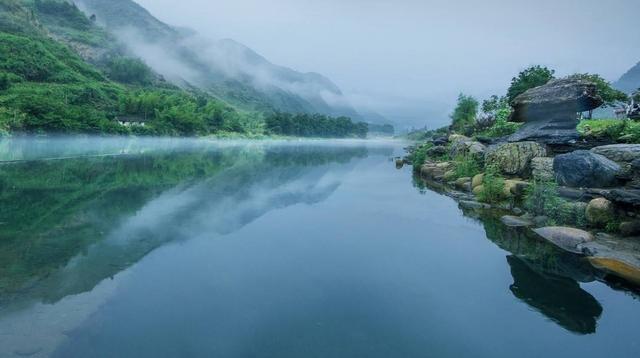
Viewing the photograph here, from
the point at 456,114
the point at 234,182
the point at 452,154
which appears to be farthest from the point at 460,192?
the point at 456,114

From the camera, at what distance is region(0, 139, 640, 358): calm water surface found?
741 centimetres

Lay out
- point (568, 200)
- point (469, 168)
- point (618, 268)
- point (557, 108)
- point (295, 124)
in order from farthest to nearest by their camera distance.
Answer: point (295, 124) < point (469, 168) < point (557, 108) < point (568, 200) < point (618, 268)

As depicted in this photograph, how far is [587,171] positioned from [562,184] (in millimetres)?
1479

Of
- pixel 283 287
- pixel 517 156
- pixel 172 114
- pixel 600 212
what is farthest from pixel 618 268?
pixel 172 114

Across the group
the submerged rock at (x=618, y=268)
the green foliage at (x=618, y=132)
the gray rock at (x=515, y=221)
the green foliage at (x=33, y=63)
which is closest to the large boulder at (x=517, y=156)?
the green foliage at (x=618, y=132)

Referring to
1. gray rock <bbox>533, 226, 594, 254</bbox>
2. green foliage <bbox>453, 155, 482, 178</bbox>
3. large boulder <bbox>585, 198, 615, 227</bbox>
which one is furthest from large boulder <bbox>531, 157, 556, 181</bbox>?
green foliage <bbox>453, 155, 482, 178</bbox>

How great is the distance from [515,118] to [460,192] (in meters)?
8.27

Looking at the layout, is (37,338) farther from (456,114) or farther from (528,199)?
(456,114)

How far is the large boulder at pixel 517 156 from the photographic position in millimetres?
23781

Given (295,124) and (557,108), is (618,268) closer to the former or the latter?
(557,108)

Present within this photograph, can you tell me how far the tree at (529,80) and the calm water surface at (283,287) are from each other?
135 feet

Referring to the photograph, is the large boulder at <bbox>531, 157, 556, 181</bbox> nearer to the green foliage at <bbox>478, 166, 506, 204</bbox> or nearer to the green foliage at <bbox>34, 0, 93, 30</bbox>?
the green foliage at <bbox>478, 166, 506, 204</bbox>

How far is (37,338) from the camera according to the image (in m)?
6.79

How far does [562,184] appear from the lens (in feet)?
62.2
